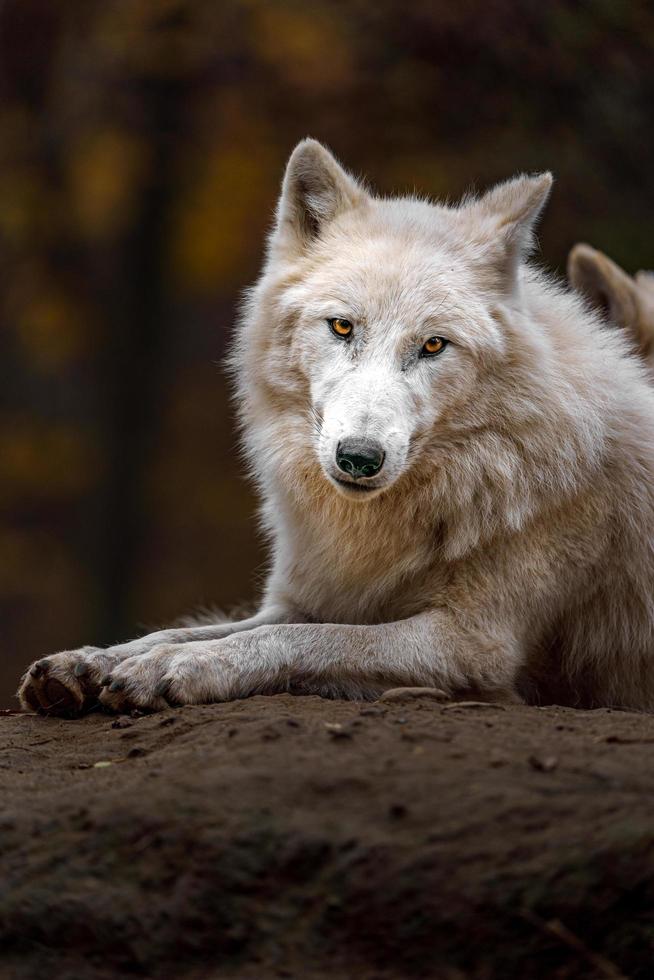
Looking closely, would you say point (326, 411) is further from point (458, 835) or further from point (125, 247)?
point (125, 247)

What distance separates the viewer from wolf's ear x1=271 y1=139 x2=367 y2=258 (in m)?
4.71

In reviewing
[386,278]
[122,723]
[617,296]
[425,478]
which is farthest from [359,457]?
[617,296]

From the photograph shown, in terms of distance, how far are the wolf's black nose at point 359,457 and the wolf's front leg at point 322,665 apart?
68 centimetres

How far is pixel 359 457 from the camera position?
3.89m

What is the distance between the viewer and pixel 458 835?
8.91ft

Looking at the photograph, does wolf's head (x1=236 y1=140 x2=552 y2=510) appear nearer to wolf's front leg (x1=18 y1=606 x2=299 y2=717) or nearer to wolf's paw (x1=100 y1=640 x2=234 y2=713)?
wolf's paw (x1=100 y1=640 x2=234 y2=713)

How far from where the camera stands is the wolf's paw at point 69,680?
14.0 feet

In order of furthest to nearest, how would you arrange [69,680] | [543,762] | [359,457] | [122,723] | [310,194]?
[310,194], [69,680], [122,723], [359,457], [543,762]

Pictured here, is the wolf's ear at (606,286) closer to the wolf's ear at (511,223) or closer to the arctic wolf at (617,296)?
the arctic wolf at (617,296)

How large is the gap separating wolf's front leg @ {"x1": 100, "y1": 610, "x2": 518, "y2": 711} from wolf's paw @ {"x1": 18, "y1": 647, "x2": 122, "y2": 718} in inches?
6.9

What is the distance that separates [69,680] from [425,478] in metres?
1.50

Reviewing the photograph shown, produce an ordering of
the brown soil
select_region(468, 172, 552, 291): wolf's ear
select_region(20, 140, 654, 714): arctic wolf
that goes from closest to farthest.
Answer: the brown soil
select_region(20, 140, 654, 714): arctic wolf
select_region(468, 172, 552, 291): wolf's ear

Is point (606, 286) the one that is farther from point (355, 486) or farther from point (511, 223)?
point (355, 486)

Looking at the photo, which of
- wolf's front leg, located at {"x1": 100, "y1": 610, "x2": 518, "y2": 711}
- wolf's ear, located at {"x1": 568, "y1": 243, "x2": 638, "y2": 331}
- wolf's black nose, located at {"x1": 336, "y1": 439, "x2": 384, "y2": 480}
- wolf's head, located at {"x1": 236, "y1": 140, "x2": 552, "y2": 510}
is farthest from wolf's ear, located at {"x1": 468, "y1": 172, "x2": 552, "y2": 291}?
wolf's ear, located at {"x1": 568, "y1": 243, "x2": 638, "y2": 331}
